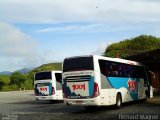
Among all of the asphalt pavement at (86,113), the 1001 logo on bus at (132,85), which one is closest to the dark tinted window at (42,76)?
the asphalt pavement at (86,113)

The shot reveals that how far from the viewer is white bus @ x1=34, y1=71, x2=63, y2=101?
3038 centimetres

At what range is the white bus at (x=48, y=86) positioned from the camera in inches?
1196

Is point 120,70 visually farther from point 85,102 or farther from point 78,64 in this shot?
point 85,102

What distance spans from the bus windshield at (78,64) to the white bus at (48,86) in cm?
902

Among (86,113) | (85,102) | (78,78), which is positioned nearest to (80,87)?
(78,78)

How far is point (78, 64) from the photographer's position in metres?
21.1

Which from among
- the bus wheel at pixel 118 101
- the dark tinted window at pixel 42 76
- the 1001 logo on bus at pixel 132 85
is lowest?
the bus wheel at pixel 118 101

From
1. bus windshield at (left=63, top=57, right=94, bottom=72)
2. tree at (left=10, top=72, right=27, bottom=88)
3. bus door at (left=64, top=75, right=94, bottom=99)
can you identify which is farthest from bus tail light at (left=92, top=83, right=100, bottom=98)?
tree at (left=10, top=72, right=27, bottom=88)

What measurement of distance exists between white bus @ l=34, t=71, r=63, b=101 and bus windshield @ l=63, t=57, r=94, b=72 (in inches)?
355

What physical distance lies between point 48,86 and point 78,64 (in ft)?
32.1

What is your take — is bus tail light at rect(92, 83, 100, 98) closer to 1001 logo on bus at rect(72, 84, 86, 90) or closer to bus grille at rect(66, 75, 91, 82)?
bus grille at rect(66, 75, 91, 82)

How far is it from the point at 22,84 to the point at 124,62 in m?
55.9

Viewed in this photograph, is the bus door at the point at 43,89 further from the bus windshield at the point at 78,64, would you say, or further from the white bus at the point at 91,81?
the bus windshield at the point at 78,64

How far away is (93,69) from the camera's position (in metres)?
20.6
